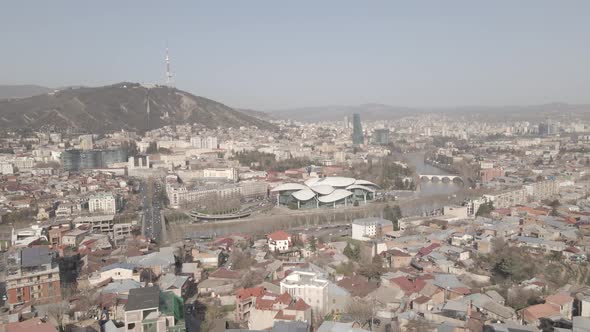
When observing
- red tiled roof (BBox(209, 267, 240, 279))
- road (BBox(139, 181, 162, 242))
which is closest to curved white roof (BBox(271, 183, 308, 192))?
road (BBox(139, 181, 162, 242))

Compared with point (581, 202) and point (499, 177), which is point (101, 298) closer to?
point (581, 202)

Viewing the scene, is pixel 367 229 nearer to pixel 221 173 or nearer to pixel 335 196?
pixel 335 196

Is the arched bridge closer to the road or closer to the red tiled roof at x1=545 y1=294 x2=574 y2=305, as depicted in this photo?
the road

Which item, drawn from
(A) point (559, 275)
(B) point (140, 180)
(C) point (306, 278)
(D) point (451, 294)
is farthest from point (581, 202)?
(B) point (140, 180)

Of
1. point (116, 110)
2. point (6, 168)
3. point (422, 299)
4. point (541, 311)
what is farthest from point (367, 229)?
point (116, 110)

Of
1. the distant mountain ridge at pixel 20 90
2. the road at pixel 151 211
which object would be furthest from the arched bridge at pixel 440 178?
the distant mountain ridge at pixel 20 90

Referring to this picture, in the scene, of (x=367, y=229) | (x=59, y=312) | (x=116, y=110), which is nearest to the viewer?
(x=59, y=312)
